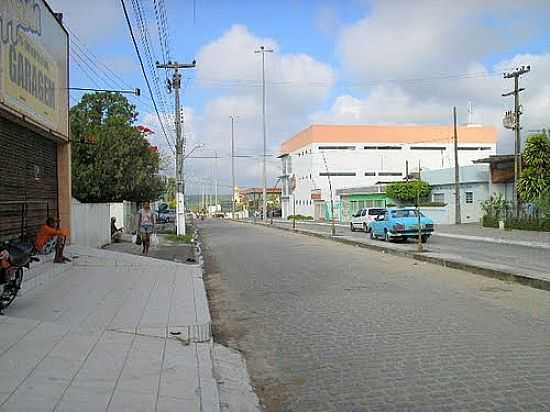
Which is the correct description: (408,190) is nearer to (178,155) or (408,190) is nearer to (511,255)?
(178,155)

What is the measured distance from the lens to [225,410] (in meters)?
5.46

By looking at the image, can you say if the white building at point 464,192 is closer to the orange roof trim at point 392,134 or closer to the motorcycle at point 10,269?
the orange roof trim at point 392,134

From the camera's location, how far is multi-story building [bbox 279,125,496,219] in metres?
80.3

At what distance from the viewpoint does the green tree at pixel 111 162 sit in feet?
106

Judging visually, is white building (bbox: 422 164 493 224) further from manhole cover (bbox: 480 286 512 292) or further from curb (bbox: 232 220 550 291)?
manhole cover (bbox: 480 286 512 292)

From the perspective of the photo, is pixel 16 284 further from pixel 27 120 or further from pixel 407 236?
pixel 407 236

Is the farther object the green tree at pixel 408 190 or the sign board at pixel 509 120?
the green tree at pixel 408 190

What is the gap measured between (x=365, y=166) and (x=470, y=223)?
113ft

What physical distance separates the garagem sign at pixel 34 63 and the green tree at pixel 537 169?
2346cm

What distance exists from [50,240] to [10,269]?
6.24 metres

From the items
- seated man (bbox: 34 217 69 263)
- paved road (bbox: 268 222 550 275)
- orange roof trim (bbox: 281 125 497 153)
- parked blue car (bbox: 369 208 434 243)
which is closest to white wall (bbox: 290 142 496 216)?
orange roof trim (bbox: 281 125 497 153)

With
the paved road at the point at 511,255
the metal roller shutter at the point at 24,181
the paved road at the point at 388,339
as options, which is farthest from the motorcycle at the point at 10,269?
the paved road at the point at 511,255

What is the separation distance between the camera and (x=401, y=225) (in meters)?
27.7

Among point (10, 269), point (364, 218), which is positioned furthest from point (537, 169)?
point (10, 269)
